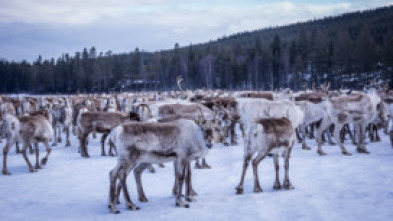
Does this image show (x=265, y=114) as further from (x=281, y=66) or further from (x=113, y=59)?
(x=113, y=59)

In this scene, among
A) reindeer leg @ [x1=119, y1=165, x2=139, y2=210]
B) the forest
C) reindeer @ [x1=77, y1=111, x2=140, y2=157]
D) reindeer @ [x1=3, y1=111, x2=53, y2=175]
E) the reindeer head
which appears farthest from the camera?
the forest

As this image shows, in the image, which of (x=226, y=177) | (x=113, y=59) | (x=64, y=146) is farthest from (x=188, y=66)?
(x=226, y=177)

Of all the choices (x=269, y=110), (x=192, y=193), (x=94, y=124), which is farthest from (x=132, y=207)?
(x=269, y=110)

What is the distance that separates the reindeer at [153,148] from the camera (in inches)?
231

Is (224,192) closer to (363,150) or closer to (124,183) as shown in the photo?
(124,183)

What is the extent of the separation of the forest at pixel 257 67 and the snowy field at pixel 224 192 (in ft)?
85.4

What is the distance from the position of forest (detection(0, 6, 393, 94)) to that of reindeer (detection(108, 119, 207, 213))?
96.3 feet

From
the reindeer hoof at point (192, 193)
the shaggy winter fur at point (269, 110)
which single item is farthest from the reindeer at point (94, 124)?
the reindeer hoof at point (192, 193)

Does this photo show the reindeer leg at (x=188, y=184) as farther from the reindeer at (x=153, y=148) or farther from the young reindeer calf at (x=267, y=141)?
the young reindeer calf at (x=267, y=141)

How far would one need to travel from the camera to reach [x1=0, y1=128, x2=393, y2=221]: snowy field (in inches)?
220

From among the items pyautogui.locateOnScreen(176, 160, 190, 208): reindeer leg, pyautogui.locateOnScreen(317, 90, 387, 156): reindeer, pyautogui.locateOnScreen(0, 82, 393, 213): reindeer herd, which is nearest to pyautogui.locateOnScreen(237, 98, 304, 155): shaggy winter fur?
pyautogui.locateOnScreen(0, 82, 393, 213): reindeer herd

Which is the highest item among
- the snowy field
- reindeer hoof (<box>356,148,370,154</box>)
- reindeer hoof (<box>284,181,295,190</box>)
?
reindeer hoof (<box>356,148,370,154</box>)

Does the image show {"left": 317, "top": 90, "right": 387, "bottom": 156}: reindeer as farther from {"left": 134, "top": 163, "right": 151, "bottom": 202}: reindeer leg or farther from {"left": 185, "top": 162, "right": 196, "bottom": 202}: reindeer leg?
{"left": 134, "top": 163, "right": 151, "bottom": 202}: reindeer leg

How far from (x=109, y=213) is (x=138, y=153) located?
112cm
